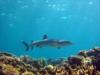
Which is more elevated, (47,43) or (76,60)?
(47,43)

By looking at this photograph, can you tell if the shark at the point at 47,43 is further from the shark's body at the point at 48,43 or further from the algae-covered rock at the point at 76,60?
the algae-covered rock at the point at 76,60

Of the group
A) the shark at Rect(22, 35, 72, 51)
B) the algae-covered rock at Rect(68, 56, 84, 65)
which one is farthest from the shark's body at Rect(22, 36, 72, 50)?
the algae-covered rock at Rect(68, 56, 84, 65)

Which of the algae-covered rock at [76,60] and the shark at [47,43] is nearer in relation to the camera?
the algae-covered rock at [76,60]

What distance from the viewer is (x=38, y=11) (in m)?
52.0

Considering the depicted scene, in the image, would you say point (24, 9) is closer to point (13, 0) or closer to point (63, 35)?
point (13, 0)

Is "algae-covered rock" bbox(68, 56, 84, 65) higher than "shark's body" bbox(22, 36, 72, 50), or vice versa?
"shark's body" bbox(22, 36, 72, 50)

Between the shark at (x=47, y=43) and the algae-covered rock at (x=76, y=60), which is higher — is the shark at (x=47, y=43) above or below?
above

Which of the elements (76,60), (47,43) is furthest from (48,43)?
(76,60)

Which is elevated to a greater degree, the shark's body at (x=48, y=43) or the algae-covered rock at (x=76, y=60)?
the shark's body at (x=48, y=43)

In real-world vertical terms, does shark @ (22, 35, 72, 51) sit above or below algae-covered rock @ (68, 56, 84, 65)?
above

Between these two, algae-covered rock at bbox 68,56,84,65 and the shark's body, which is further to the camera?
the shark's body

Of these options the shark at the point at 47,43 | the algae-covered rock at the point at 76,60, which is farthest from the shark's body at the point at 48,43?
the algae-covered rock at the point at 76,60

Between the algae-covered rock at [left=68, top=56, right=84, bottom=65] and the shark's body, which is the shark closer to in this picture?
the shark's body

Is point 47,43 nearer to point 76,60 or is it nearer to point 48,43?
point 48,43
